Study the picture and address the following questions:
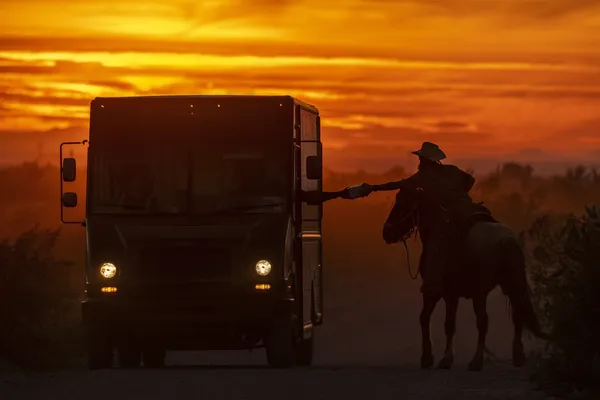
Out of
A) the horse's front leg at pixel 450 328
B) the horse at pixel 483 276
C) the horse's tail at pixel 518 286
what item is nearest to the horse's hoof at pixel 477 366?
the horse's front leg at pixel 450 328

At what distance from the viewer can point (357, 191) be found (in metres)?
23.4

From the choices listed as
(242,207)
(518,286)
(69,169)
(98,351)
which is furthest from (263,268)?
(518,286)

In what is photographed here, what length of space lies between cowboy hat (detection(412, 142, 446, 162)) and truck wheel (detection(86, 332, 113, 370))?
4.66m

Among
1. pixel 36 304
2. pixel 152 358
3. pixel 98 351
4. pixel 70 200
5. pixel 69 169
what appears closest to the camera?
pixel 69 169

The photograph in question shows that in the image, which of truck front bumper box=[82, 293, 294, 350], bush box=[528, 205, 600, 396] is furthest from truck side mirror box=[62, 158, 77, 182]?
bush box=[528, 205, 600, 396]

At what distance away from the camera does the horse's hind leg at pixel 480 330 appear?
2239 cm

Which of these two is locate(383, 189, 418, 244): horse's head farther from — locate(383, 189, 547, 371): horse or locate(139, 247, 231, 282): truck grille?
locate(139, 247, 231, 282): truck grille

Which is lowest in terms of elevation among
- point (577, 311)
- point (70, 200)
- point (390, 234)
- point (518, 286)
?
point (577, 311)

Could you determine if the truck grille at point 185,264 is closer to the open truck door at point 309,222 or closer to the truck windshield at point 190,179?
the truck windshield at point 190,179

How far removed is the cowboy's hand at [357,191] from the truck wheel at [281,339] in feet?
6.36

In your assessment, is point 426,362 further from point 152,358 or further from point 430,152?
point 152,358

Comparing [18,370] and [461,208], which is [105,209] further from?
[461,208]

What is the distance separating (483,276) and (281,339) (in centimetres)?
282

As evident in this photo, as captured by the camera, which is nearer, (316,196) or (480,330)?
(480,330)
